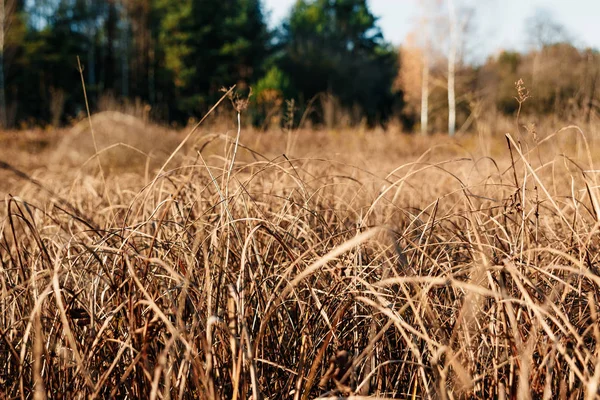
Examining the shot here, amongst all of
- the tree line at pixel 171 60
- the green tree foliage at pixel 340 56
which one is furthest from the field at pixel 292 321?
the green tree foliage at pixel 340 56

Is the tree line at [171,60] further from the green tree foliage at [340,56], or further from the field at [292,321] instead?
the field at [292,321]

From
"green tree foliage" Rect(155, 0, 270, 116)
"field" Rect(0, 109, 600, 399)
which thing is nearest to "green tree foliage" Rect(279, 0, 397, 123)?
"green tree foliage" Rect(155, 0, 270, 116)

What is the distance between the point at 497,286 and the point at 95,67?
1723cm

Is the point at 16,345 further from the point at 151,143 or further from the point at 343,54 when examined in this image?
the point at 343,54

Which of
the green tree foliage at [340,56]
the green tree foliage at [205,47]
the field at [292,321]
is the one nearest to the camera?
the field at [292,321]

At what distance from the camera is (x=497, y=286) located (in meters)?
0.91

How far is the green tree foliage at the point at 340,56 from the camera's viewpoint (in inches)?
752

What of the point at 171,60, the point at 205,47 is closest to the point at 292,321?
the point at 171,60

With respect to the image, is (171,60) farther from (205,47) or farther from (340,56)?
(340,56)

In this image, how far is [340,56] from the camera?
68.8 ft

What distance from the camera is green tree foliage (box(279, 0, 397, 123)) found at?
19109 millimetres

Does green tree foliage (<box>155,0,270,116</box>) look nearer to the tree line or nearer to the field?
the tree line

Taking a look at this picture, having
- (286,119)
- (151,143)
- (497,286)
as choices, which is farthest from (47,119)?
(497,286)

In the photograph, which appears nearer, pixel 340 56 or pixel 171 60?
pixel 171 60
